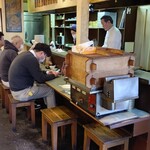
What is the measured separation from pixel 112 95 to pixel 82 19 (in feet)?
4.96

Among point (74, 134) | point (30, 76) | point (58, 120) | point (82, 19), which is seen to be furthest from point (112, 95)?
point (30, 76)

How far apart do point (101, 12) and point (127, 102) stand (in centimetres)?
357

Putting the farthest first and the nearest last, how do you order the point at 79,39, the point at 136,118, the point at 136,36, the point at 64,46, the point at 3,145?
1. the point at 64,46
2. the point at 136,36
3. the point at 79,39
4. the point at 3,145
5. the point at 136,118

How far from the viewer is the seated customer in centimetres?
294

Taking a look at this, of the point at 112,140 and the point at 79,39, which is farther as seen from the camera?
the point at 79,39

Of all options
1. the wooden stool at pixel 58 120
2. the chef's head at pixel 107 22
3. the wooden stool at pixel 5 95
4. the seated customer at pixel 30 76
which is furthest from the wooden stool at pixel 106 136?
the chef's head at pixel 107 22

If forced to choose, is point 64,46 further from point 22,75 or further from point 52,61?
point 22,75

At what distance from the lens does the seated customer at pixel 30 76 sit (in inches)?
116

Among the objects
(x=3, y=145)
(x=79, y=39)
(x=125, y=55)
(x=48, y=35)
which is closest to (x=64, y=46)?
(x=48, y=35)

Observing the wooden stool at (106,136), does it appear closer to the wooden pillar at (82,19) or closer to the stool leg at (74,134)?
the stool leg at (74,134)

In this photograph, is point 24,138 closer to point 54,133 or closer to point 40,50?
point 54,133

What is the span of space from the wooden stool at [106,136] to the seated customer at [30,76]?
108 cm

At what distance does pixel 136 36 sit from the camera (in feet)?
15.3

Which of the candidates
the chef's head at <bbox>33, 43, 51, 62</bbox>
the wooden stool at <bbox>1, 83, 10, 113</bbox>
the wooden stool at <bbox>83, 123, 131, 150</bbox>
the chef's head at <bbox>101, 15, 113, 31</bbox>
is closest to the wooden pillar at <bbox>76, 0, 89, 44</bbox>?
the chef's head at <bbox>33, 43, 51, 62</bbox>
